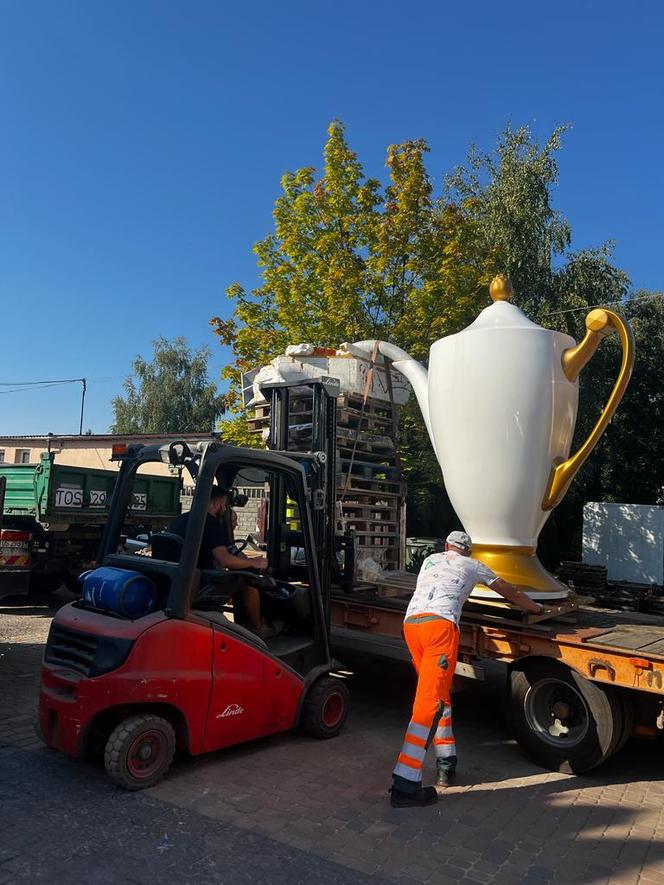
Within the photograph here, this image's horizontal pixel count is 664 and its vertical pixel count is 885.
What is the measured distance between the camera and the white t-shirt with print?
4.04 m

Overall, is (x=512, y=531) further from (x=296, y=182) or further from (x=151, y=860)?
(x=296, y=182)

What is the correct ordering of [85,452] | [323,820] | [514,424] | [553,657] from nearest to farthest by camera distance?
[323,820] → [553,657] → [514,424] → [85,452]

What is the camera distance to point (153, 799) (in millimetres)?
3607

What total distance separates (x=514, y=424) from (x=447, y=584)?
1344 mm

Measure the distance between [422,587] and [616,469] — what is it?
49.4 ft

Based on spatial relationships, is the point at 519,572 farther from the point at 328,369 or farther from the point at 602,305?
the point at 602,305

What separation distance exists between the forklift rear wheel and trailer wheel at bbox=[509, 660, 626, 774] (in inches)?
87.5

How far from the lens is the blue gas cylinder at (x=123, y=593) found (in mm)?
3857

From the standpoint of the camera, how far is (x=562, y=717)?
4.32 metres

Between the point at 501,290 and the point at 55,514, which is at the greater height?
the point at 501,290

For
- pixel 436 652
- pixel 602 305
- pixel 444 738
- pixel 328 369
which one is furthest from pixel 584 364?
pixel 602 305

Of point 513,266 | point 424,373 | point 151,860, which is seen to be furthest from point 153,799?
point 513,266

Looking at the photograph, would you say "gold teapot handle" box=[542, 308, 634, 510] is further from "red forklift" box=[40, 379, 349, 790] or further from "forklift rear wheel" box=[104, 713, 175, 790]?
"forklift rear wheel" box=[104, 713, 175, 790]

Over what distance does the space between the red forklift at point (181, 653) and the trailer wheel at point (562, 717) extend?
123cm
